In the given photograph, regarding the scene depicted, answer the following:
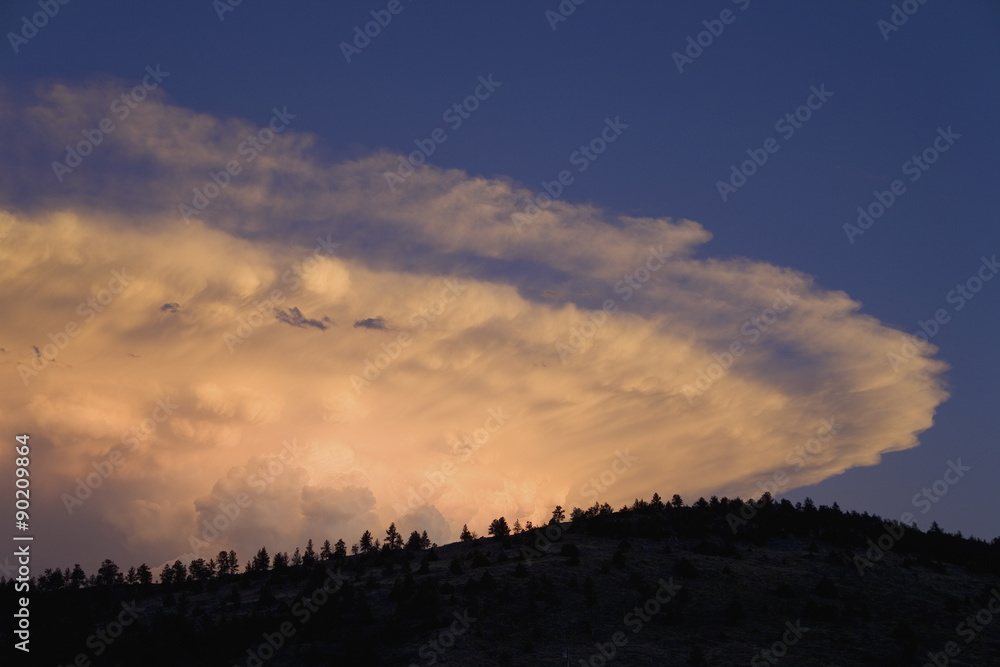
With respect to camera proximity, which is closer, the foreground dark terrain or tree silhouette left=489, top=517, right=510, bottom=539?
the foreground dark terrain

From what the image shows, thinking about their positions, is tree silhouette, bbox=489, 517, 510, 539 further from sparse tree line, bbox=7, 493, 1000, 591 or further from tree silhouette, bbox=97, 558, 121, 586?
tree silhouette, bbox=97, 558, 121, 586

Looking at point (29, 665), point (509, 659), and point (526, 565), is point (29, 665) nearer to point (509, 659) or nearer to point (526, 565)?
point (509, 659)

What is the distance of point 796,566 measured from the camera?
78.9m

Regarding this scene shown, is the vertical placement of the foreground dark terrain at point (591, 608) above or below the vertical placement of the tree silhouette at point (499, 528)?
below

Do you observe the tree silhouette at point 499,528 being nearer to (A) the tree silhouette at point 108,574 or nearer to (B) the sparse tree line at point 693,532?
(B) the sparse tree line at point 693,532

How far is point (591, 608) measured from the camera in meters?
64.3

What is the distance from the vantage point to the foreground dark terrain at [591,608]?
57.5 metres

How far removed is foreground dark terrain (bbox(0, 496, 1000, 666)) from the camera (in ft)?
189

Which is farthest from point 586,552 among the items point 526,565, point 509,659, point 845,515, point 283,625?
point 845,515

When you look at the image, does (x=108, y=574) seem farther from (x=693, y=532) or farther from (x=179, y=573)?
(x=693, y=532)

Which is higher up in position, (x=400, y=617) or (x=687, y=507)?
(x=687, y=507)

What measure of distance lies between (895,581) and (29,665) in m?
83.2

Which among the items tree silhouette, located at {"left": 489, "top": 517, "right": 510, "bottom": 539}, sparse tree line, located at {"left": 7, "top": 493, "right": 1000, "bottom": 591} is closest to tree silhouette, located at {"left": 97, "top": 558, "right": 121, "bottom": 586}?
sparse tree line, located at {"left": 7, "top": 493, "right": 1000, "bottom": 591}

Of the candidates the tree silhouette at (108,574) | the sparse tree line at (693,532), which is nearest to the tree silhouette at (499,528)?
the sparse tree line at (693,532)
